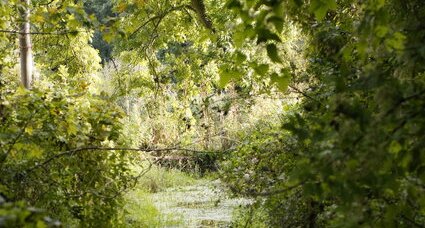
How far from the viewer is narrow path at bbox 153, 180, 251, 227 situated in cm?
768

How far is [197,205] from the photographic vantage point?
365 inches

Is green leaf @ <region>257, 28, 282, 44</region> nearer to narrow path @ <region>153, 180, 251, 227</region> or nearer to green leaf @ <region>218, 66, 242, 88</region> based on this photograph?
green leaf @ <region>218, 66, 242, 88</region>

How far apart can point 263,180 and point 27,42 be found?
347cm

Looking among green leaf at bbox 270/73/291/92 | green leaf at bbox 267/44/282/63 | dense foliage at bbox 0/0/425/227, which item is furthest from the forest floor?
green leaf at bbox 267/44/282/63

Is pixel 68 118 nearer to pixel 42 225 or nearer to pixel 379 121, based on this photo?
pixel 42 225

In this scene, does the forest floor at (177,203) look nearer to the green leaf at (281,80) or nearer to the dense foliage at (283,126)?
the dense foliage at (283,126)

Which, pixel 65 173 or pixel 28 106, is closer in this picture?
pixel 28 106

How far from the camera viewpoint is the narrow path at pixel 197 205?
25.2 feet

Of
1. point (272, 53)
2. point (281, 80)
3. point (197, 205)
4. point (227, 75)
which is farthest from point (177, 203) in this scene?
point (272, 53)

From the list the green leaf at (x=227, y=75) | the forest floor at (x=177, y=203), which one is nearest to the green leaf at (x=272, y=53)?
the green leaf at (x=227, y=75)

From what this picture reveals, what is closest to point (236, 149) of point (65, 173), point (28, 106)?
point (65, 173)

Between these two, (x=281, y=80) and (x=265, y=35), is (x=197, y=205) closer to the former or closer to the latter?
(x=281, y=80)

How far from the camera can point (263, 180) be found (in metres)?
4.48

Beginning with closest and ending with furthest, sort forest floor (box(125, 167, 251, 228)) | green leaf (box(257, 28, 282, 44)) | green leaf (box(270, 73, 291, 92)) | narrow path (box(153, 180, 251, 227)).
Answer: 1. green leaf (box(257, 28, 282, 44))
2. green leaf (box(270, 73, 291, 92))
3. forest floor (box(125, 167, 251, 228))
4. narrow path (box(153, 180, 251, 227))
